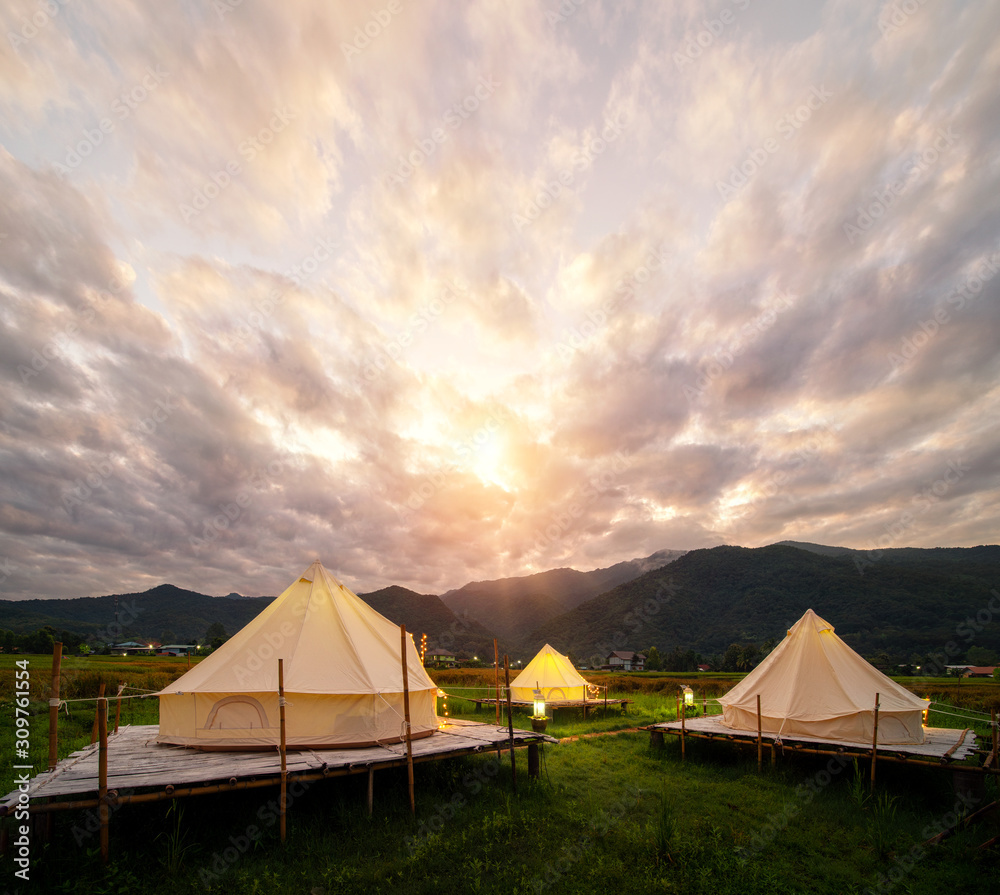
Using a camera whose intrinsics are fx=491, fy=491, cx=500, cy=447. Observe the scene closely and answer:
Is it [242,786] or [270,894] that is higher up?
[242,786]

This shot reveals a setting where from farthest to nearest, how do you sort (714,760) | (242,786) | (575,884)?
(714,760) → (242,786) → (575,884)

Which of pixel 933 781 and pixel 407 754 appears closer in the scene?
pixel 407 754

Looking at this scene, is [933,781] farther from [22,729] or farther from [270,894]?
[22,729]

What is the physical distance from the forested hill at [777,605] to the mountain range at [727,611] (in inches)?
7.4

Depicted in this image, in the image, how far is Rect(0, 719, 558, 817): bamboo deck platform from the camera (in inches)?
276

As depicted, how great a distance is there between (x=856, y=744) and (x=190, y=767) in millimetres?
14469

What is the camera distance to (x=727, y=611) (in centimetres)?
7950

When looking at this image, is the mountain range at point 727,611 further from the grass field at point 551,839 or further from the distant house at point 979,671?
the grass field at point 551,839

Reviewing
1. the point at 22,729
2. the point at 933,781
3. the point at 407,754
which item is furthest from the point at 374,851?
the point at 22,729

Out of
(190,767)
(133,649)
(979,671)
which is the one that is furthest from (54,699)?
(133,649)

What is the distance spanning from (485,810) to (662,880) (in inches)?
141

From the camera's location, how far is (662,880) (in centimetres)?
725

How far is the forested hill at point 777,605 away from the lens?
59625mm

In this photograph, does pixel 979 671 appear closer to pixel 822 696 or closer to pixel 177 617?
pixel 822 696
